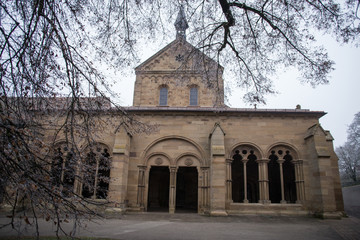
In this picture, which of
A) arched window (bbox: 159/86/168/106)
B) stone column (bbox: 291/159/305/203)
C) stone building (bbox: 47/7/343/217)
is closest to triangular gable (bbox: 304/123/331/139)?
stone building (bbox: 47/7/343/217)

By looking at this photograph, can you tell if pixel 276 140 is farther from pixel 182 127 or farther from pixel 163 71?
pixel 163 71

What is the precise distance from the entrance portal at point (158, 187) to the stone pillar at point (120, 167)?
215 inches

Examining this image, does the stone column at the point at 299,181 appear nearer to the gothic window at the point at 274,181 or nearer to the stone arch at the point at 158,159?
the gothic window at the point at 274,181

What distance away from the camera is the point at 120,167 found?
40.8 feet

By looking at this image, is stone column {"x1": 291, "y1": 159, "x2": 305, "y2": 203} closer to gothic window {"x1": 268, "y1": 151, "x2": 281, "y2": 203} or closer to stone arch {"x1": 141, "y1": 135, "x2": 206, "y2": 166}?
stone arch {"x1": 141, "y1": 135, "x2": 206, "y2": 166}

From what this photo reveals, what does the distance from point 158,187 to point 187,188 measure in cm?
243

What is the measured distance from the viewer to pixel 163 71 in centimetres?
2047

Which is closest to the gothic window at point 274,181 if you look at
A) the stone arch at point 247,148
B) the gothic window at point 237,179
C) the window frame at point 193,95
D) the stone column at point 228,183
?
the gothic window at point 237,179

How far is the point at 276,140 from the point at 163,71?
10503 millimetres

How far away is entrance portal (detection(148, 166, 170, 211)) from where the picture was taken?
1844 cm

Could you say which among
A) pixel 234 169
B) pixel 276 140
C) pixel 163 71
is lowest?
pixel 234 169

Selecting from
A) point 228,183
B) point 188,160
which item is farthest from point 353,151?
point 188,160

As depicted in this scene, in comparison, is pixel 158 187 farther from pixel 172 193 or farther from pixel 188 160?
pixel 188 160

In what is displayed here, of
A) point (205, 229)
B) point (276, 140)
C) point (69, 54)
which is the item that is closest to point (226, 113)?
point (276, 140)
